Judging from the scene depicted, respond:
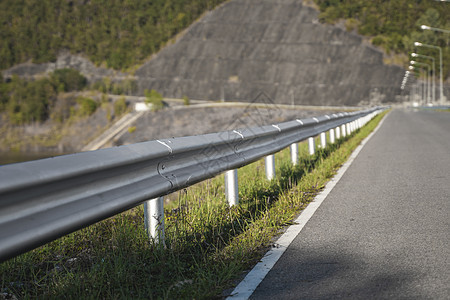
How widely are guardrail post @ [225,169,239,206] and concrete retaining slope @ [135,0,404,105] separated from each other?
115m

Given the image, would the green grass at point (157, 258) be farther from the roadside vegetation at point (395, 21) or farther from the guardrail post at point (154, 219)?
the roadside vegetation at point (395, 21)

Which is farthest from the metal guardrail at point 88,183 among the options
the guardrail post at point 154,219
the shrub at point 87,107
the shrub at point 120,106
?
the shrub at point 87,107

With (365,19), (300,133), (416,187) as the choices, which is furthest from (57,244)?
(365,19)

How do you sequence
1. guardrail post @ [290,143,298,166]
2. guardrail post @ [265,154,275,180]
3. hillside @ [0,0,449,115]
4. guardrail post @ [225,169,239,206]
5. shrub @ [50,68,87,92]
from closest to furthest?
guardrail post @ [225,169,239,206] → guardrail post @ [265,154,275,180] → guardrail post @ [290,143,298,166] → hillside @ [0,0,449,115] → shrub @ [50,68,87,92]

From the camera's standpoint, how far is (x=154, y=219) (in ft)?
14.8

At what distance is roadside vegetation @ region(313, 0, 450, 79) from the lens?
431 ft

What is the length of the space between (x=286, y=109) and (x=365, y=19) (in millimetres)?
66745

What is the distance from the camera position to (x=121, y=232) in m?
4.71

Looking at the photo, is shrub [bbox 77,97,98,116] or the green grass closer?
the green grass

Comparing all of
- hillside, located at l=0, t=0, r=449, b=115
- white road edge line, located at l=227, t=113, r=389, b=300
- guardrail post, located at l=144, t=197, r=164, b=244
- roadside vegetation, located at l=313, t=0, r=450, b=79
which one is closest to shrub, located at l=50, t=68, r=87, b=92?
hillside, located at l=0, t=0, r=449, b=115

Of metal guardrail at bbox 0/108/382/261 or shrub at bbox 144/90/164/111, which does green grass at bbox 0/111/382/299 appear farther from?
shrub at bbox 144/90/164/111

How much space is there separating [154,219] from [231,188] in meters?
1.92

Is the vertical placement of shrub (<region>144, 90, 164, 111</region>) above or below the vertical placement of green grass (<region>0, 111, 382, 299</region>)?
above

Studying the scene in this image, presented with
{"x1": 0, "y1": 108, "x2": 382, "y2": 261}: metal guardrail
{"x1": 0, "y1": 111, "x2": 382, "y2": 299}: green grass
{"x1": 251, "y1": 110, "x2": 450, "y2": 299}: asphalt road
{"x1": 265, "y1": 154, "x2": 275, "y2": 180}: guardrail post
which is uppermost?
{"x1": 0, "y1": 108, "x2": 382, "y2": 261}: metal guardrail
